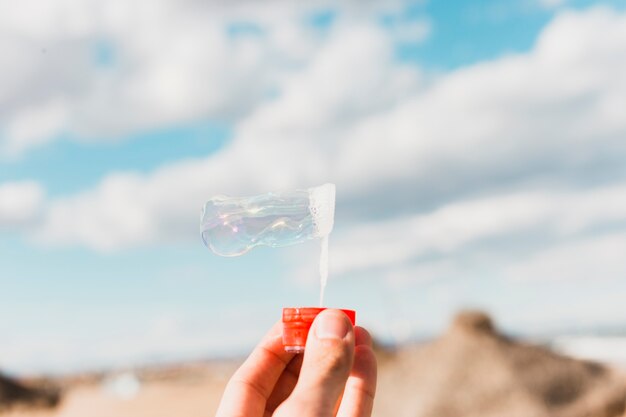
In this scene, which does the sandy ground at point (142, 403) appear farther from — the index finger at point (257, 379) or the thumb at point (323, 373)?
the thumb at point (323, 373)

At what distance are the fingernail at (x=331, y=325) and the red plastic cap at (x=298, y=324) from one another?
20cm

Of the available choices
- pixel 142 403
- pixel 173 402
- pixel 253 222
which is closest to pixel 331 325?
pixel 253 222

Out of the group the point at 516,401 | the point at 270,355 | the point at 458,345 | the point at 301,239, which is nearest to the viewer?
the point at 270,355

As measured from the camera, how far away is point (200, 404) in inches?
763

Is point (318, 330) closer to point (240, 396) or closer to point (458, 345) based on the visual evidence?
point (240, 396)

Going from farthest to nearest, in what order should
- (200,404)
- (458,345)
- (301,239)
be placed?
(200,404)
(458,345)
(301,239)

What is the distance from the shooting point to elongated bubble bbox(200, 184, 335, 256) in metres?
3.06

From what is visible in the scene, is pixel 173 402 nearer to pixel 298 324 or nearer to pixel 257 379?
pixel 257 379

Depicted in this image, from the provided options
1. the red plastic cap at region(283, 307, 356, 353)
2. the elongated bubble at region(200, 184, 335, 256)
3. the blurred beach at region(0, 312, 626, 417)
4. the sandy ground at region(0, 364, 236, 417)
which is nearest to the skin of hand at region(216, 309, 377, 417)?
the red plastic cap at region(283, 307, 356, 353)

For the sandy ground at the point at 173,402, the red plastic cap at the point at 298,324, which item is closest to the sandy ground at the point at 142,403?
the sandy ground at the point at 173,402

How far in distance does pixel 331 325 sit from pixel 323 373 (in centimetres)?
15

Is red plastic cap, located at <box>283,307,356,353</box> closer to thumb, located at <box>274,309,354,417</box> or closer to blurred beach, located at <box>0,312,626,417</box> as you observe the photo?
thumb, located at <box>274,309,354,417</box>

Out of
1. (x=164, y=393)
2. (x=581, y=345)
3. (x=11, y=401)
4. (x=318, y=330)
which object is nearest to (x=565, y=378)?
(x=11, y=401)

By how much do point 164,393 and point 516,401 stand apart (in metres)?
13.6
